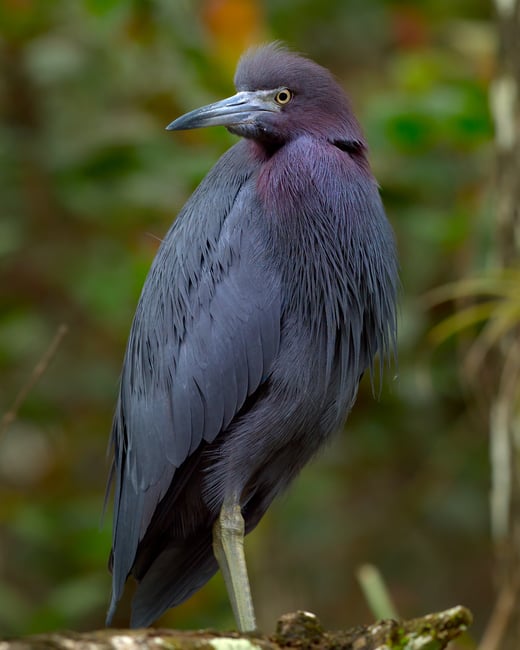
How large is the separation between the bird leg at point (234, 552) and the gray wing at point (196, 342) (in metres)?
0.21

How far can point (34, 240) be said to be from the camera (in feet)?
20.3

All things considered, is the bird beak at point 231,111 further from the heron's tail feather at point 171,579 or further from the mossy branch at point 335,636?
the mossy branch at point 335,636

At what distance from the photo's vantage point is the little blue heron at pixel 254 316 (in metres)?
3.34

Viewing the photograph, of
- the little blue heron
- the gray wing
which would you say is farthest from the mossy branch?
the gray wing

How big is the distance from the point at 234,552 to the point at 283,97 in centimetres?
147

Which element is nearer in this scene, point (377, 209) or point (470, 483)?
point (377, 209)

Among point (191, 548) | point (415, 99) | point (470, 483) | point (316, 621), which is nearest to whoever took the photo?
point (316, 621)

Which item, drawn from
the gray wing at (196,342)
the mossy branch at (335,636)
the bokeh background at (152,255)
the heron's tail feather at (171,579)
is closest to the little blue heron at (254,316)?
the gray wing at (196,342)

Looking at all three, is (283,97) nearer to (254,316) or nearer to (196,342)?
(254,316)

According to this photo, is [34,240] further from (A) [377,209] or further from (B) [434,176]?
(A) [377,209]

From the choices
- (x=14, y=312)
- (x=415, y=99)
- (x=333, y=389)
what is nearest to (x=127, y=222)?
(x=14, y=312)

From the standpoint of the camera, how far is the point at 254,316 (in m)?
3.31

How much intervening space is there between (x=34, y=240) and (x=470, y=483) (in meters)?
3.00

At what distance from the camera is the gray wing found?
3332mm
